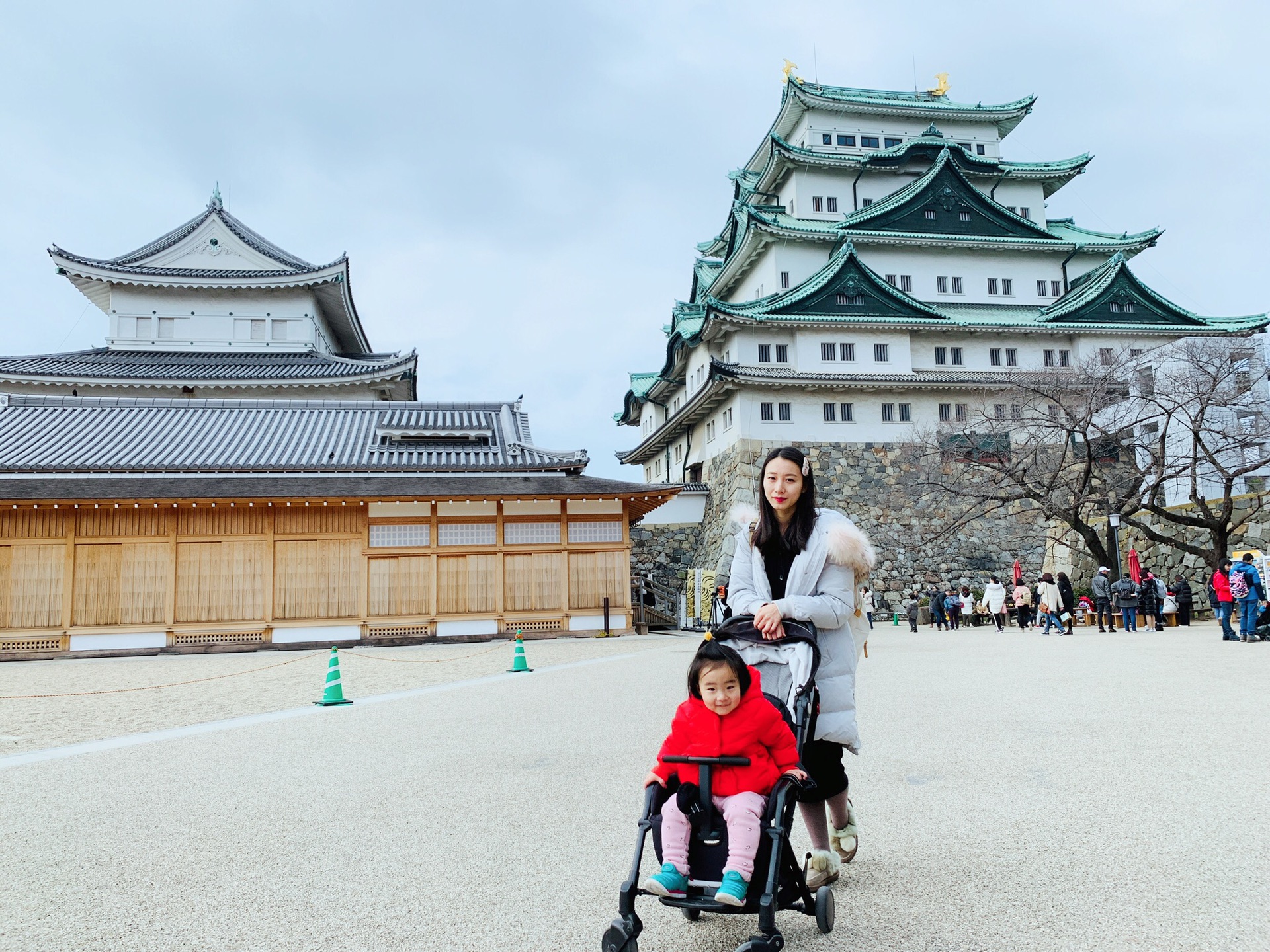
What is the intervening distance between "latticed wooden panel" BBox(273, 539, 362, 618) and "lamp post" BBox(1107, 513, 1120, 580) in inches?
650

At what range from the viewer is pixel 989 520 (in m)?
29.9

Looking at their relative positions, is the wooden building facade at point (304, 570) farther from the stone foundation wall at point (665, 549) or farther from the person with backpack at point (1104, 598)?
the stone foundation wall at point (665, 549)

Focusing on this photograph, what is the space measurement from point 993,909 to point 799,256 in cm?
3146

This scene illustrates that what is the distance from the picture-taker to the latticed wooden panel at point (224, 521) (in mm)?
17781

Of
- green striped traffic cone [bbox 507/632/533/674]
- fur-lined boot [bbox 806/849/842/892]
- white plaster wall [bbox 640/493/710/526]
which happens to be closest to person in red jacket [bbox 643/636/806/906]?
fur-lined boot [bbox 806/849/842/892]

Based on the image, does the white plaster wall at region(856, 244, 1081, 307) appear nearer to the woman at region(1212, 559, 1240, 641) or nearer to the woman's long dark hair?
the woman at region(1212, 559, 1240, 641)

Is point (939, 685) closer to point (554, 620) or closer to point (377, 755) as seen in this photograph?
point (377, 755)

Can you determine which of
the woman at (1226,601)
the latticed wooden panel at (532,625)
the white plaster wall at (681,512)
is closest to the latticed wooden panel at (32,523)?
the latticed wooden panel at (532,625)

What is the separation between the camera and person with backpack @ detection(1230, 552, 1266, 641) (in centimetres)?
1286

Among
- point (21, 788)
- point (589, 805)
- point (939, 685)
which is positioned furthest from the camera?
point (939, 685)

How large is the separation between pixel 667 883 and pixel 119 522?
18.4 metres

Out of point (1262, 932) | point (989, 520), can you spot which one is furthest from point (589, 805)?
point (989, 520)

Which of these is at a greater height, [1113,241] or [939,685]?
[1113,241]

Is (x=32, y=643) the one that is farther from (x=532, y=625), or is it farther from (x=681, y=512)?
(x=681, y=512)
